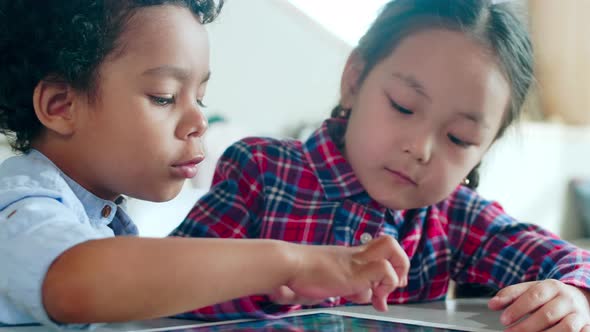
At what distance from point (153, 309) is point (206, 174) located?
909 millimetres

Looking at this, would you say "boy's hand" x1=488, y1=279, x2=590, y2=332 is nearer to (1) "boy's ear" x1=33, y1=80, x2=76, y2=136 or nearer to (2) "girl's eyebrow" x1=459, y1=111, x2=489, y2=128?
(2) "girl's eyebrow" x1=459, y1=111, x2=489, y2=128

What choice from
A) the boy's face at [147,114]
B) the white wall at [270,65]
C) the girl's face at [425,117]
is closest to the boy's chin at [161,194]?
the boy's face at [147,114]

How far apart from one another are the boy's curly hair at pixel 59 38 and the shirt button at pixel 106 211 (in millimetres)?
129

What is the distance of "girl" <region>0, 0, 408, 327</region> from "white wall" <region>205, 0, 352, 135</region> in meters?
0.88

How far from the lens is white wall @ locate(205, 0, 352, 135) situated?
1.66 m

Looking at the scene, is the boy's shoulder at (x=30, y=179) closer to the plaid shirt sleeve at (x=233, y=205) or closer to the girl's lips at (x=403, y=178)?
the plaid shirt sleeve at (x=233, y=205)

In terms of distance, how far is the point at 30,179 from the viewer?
23.6 inches

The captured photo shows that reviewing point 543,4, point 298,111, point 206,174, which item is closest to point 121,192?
point 206,174

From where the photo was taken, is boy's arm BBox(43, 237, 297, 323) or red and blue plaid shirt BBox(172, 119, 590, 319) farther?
red and blue plaid shirt BBox(172, 119, 590, 319)

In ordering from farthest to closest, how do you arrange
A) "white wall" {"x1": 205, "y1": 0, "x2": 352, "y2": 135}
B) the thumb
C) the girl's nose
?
1. "white wall" {"x1": 205, "y1": 0, "x2": 352, "y2": 135}
2. the girl's nose
3. the thumb

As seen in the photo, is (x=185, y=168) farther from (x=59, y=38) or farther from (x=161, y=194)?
(x=59, y=38)

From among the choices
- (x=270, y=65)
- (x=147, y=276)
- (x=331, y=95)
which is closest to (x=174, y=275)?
(x=147, y=276)

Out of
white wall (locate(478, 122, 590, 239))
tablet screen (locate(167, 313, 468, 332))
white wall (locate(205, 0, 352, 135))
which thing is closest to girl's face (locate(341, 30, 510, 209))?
tablet screen (locate(167, 313, 468, 332))

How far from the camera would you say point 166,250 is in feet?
1.68
